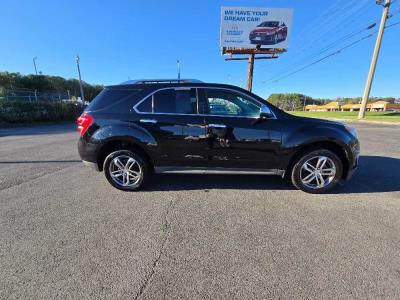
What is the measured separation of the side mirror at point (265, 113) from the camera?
387 cm

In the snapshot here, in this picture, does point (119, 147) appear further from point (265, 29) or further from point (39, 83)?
point (39, 83)

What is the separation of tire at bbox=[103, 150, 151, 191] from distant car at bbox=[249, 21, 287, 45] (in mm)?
22883

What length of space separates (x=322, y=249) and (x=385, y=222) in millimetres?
1264

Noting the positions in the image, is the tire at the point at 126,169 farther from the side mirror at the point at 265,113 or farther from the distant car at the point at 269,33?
the distant car at the point at 269,33

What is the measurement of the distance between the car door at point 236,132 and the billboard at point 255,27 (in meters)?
21.7

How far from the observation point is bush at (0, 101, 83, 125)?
17719mm

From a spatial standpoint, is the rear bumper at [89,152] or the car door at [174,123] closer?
the car door at [174,123]

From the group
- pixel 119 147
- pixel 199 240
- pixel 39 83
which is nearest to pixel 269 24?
pixel 119 147

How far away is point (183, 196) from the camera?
401 cm

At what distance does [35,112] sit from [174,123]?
20.7m

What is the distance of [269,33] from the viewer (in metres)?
23.2

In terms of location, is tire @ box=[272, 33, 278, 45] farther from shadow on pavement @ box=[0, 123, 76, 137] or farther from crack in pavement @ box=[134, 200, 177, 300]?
crack in pavement @ box=[134, 200, 177, 300]

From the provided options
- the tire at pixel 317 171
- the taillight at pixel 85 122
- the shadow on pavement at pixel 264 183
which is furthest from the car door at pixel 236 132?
the taillight at pixel 85 122

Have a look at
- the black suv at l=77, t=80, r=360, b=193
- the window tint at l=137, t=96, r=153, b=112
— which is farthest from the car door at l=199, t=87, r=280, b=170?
the window tint at l=137, t=96, r=153, b=112
